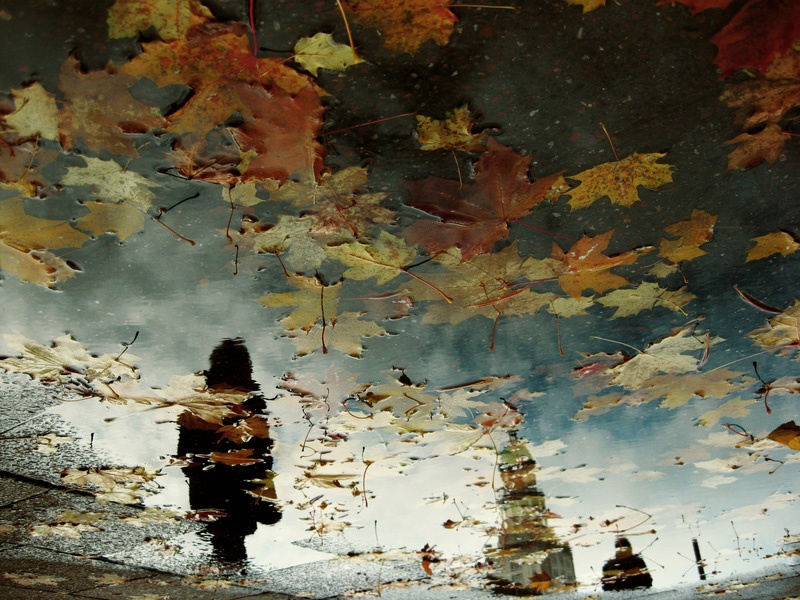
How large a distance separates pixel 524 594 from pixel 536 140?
4.91m

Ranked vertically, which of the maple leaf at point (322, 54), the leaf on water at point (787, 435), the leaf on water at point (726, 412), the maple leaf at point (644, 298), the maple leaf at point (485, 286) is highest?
the maple leaf at point (322, 54)

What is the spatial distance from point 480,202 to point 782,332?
1.32 meters

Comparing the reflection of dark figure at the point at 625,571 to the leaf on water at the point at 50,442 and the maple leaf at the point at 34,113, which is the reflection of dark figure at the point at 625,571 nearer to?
the leaf on water at the point at 50,442

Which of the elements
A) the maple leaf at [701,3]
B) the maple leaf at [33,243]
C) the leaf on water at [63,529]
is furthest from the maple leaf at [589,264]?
the leaf on water at [63,529]

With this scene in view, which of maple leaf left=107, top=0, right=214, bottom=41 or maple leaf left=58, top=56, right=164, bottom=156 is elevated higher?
maple leaf left=107, top=0, right=214, bottom=41

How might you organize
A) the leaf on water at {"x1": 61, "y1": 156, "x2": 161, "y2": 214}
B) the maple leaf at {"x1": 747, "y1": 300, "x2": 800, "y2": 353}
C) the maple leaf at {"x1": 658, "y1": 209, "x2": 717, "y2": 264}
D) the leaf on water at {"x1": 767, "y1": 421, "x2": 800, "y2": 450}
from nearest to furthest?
the leaf on water at {"x1": 61, "y1": 156, "x2": 161, "y2": 214}
the maple leaf at {"x1": 658, "y1": 209, "x2": 717, "y2": 264}
the maple leaf at {"x1": 747, "y1": 300, "x2": 800, "y2": 353}
the leaf on water at {"x1": 767, "y1": 421, "x2": 800, "y2": 450}

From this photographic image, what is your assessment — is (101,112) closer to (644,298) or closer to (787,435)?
(644,298)

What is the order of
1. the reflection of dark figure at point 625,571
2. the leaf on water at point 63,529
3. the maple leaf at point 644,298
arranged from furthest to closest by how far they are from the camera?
the reflection of dark figure at point 625,571 < the leaf on water at point 63,529 < the maple leaf at point 644,298

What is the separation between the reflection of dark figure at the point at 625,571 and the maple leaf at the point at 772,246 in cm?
314

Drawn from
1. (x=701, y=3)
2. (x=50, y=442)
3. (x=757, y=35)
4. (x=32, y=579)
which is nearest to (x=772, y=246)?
(x=757, y=35)

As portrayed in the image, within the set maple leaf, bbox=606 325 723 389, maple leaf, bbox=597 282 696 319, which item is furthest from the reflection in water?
maple leaf, bbox=597 282 696 319

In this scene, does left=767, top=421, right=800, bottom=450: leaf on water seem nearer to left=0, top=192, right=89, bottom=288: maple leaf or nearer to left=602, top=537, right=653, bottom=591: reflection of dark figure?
left=602, top=537, right=653, bottom=591: reflection of dark figure

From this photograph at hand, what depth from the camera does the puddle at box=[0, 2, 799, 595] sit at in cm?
103

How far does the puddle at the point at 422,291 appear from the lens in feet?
3.37
